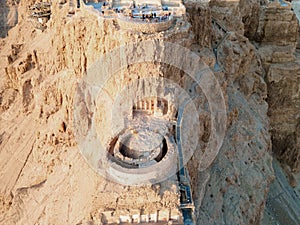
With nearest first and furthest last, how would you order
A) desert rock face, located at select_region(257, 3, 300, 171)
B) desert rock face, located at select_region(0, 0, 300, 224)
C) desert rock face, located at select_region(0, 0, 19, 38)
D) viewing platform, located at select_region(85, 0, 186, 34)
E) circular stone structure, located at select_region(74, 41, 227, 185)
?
1. circular stone structure, located at select_region(74, 41, 227, 185)
2. desert rock face, located at select_region(0, 0, 300, 224)
3. viewing platform, located at select_region(85, 0, 186, 34)
4. desert rock face, located at select_region(257, 3, 300, 171)
5. desert rock face, located at select_region(0, 0, 19, 38)

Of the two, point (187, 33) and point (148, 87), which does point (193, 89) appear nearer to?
point (187, 33)

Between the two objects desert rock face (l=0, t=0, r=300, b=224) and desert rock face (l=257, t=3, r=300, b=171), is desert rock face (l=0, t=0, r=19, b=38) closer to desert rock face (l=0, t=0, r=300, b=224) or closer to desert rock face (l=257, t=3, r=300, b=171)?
desert rock face (l=0, t=0, r=300, b=224)

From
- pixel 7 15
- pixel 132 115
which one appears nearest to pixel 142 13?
pixel 132 115

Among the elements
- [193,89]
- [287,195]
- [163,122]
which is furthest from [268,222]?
[163,122]

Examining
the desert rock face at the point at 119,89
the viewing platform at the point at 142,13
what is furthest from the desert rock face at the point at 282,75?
the viewing platform at the point at 142,13

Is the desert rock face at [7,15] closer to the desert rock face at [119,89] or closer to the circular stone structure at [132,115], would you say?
the desert rock face at [119,89]

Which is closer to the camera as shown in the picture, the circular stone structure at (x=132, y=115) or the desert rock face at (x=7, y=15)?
the circular stone structure at (x=132, y=115)

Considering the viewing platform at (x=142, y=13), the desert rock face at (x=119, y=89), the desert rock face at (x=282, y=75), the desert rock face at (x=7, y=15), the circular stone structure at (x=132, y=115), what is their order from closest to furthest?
the circular stone structure at (x=132, y=115) → the desert rock face at (x=119, y=89) → the viewing platform at (x=142, y=13) → the desert rock face at (x=282, y=75) → the desert rock face at (x=7, y=15)

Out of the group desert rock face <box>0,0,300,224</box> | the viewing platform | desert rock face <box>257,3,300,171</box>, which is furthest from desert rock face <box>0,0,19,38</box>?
desert rock face <box>257,3,300,171</box>

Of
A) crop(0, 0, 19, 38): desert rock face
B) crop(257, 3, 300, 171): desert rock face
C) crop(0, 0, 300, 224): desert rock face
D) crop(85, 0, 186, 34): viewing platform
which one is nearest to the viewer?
crop(0, 0, 300, 224): desert rock face
